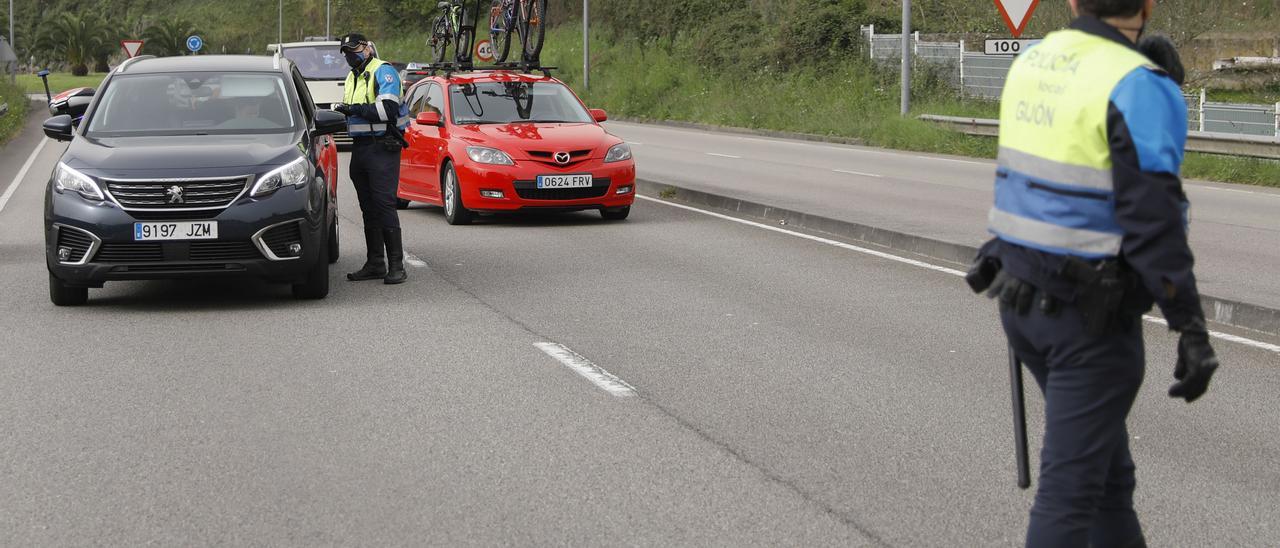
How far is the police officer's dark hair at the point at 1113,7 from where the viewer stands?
3.76 metres

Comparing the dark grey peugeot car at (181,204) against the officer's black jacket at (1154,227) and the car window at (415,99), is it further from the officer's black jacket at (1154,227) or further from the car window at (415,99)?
the officer's black jacket at (1154,227)

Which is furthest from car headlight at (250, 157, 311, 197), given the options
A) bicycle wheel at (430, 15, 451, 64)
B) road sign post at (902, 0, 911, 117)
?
bicycle wheel at (430, 15, 451, 64)

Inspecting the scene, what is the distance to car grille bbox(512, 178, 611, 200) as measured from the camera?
15477mm

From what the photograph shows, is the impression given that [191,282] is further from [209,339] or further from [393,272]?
[209,339]

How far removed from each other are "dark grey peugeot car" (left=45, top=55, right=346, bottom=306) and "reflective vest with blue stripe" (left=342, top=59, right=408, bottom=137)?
29 cm

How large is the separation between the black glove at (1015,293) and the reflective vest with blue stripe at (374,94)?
784 cm

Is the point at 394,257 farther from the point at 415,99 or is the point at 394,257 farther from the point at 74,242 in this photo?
the point at 415,99

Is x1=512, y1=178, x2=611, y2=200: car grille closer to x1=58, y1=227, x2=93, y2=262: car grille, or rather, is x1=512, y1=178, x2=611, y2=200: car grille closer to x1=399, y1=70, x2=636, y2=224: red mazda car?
x1=399, y1=70, x2=636, y2=224: red mazda car

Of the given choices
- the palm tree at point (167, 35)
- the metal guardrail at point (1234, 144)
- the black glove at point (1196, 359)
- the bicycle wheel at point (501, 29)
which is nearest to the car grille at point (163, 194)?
the black glove at point (1196, 359)

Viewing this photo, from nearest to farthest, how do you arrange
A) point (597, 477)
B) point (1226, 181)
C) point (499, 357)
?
point (597, 477)
point (499, 357)
point (1226, 181)

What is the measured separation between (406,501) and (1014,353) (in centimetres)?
238

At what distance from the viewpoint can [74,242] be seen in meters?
9.95

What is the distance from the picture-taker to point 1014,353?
4.12 m

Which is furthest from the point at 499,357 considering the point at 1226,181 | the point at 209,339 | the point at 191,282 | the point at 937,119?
the point at 937,119
